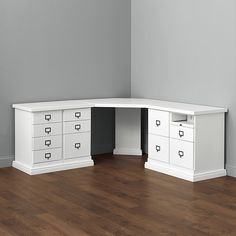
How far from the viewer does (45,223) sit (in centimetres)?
356

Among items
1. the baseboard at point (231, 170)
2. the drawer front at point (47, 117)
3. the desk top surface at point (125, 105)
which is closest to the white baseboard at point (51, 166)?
the drawer front at point (47, 117)

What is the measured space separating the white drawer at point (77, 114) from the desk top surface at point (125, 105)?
0.05 meters

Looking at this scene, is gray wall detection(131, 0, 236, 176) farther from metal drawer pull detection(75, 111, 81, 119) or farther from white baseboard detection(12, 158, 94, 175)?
white baseboard detection(12, 158, 94, 175)

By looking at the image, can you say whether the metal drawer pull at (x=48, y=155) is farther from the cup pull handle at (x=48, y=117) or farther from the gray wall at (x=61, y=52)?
the gray wall at (x=61, y=52)

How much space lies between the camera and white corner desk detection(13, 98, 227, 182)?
4.71 meters

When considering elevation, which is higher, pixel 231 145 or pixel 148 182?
pixel 231 145

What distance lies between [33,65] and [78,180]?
4.29ft

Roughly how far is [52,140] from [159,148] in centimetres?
101

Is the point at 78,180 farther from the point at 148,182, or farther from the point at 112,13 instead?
the point at 112,13

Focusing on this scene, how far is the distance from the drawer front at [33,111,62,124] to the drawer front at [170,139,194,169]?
1.08 m

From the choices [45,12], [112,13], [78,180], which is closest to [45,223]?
[78,180]

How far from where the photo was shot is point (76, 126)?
17.1 feet

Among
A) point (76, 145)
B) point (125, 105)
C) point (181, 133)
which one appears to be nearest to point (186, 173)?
Result: point (181, 133)

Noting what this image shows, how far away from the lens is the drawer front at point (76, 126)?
16.9 ft
